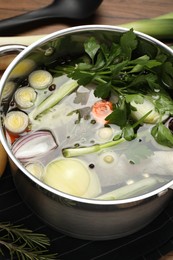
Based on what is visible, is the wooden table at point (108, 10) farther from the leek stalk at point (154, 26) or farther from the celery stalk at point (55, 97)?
the celery stalk at point (55, 97)

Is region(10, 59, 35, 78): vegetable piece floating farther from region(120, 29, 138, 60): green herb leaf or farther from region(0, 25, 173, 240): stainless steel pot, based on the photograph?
region(120, 29, 138, 60): green herb leaf

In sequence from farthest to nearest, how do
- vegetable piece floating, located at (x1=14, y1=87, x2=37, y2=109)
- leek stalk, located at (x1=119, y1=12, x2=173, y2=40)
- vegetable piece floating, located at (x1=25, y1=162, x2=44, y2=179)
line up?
leek stalk, located at (x1=119, y1=12, x2=173, y2=40) → vegetable piece floating, located at (x1=14, y1=87, x2=37, y2=109) → vegetable piece floating, located at (x1=25, y1=162, x2=44, y2=179)

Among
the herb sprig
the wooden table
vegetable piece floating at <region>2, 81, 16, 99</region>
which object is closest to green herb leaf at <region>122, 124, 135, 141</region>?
the herb sprig

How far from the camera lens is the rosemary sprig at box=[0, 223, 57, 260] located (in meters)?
1.01

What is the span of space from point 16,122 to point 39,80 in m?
0.12

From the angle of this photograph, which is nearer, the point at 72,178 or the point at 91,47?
the point at 72,178

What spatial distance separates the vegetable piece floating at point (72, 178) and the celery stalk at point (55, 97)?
0.13 meters

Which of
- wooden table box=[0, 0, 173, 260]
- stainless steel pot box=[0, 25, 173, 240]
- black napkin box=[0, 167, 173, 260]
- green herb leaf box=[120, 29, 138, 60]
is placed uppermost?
wooden table box=[0, 0, 173, 260]

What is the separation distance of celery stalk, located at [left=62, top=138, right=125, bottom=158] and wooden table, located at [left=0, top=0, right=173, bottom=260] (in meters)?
0.44

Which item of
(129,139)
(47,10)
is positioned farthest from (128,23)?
(129,139)

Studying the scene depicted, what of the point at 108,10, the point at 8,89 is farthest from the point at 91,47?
the point at 108,10

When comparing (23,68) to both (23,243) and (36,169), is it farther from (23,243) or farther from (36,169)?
(23,243)

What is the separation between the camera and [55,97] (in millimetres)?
1123

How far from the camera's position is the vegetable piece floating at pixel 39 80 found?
1139 mm
